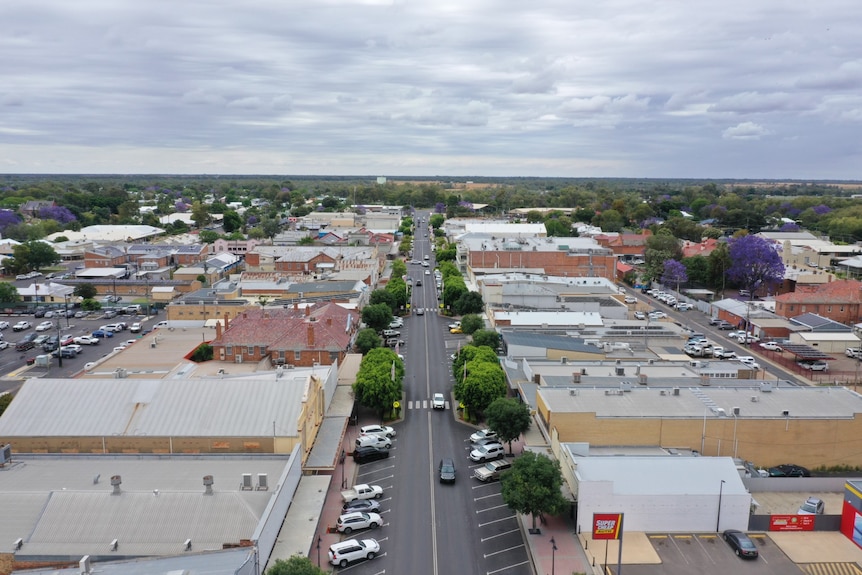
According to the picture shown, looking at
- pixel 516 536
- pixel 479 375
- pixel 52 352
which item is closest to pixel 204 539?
pixel 516 536

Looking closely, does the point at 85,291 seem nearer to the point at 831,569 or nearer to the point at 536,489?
the point at 536,489

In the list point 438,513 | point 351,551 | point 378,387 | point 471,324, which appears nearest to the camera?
point 351,551

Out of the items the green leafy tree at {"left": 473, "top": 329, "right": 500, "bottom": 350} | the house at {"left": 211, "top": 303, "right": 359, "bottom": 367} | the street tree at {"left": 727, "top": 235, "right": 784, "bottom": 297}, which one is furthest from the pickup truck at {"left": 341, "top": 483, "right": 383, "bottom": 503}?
the street tree at {"left": 727, "top": 235, "right": 784, "bottom": 297}

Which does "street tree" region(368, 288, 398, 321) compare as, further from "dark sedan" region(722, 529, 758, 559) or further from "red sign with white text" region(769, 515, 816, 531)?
"red sign with white text" region(769, 515, 816, 531)

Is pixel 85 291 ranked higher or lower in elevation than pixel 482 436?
higher

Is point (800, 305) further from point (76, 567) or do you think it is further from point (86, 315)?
point (86, 315)

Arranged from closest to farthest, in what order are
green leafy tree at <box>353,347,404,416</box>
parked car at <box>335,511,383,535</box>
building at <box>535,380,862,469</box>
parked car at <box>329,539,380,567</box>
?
1. parked car at <box>329,539,380,567</box>
2. parked car at <box>335,511,383,535</box>
3. building at <box>535,380,862,469</box>
4. green leafy tree at <box>353,347,404,416</box>

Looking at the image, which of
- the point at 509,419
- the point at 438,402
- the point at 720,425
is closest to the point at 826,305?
the point at 720,425
